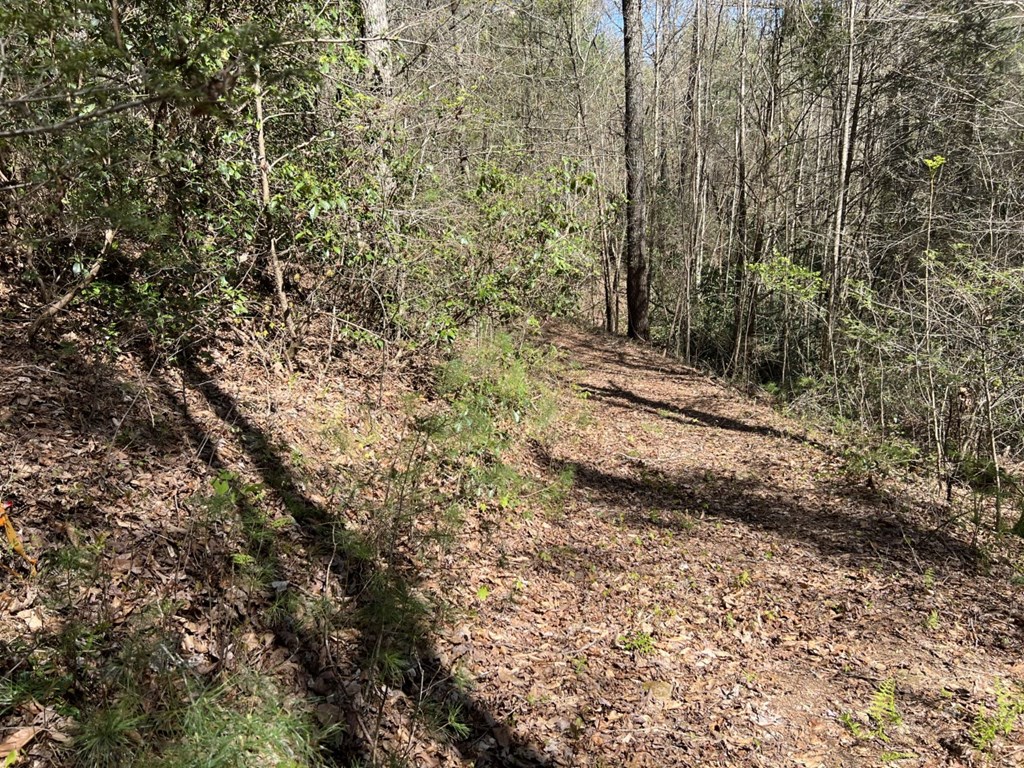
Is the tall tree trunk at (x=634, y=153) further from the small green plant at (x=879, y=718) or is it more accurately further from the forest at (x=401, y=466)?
the small green plant at (x=879, y=718)

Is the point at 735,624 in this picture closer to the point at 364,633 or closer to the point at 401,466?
the point at 364,633

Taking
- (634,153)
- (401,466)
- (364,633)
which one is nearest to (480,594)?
(364,633)

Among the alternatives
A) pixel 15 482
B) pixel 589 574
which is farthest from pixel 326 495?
pixel 589 574

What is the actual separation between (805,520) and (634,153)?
29.6 ft

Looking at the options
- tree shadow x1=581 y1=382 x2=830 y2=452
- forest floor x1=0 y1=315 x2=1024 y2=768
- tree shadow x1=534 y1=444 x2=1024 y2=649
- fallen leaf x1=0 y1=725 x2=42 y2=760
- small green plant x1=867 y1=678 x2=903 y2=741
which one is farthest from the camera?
tree shadow x1=581 y1=382 x2=830 y2=452

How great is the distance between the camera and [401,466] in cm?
548

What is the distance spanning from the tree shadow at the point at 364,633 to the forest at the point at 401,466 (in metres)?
0.02

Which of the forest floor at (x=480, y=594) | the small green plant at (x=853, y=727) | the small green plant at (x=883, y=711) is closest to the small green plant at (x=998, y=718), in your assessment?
the forest floor at (x=480, y=594)

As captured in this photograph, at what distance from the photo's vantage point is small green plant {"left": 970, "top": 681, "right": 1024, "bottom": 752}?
11.4ft

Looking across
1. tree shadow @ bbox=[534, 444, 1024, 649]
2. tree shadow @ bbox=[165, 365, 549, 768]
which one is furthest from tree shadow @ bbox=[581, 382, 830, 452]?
tree shadow @ bbox=[165, 365, 549, 768]

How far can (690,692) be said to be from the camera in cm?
384

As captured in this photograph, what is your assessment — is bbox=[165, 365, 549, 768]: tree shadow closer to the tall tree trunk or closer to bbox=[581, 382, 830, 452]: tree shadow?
bbox=[581, 382, 830, 452]: tree shadow

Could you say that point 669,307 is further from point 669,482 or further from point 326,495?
point 326,495

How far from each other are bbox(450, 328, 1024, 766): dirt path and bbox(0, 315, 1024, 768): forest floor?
2 centimetres
